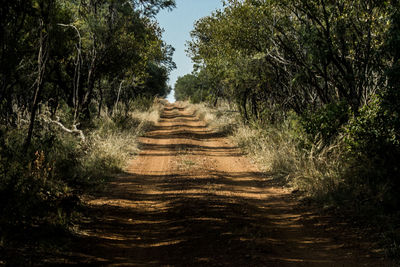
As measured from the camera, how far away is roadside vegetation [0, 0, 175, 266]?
18.8ft

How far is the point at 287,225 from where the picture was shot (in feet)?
22.0

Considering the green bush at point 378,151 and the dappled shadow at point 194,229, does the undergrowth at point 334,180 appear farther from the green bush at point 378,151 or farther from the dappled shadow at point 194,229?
the dappled shadow at point 194,229

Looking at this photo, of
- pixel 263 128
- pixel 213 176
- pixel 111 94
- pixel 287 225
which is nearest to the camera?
pixel 287 225

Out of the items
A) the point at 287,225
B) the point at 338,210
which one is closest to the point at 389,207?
the point at 338,210

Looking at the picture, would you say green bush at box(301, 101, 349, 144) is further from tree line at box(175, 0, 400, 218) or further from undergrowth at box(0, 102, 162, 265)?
undergrowth at box(0, 102, 162, 265)

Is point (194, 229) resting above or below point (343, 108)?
below

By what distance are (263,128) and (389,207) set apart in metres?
9.88

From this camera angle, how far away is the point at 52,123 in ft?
44.0

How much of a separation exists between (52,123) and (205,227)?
29.7ft

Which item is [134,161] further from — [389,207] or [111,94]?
[111,94]

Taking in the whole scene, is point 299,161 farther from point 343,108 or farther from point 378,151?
point 378,151

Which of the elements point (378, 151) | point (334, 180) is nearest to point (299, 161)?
point (334, 180)

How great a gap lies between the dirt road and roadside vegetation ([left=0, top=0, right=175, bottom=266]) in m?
0.60

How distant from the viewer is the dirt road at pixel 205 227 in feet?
16.7
